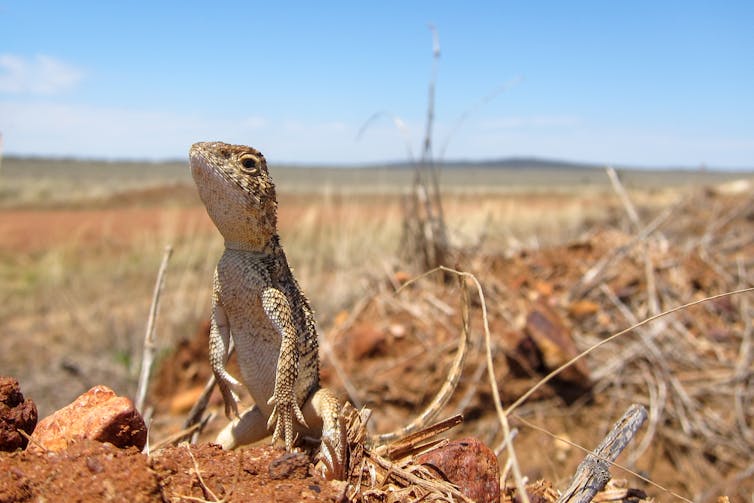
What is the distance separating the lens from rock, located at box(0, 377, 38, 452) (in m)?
2.12

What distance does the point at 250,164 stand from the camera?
2432mm

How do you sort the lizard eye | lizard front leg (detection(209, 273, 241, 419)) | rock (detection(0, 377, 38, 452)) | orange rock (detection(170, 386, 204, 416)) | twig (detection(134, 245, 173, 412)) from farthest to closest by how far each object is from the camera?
orange rock (detection(170, 386, 204, 416))
twig (detection(134, 245, 173, 412))
lizard front leg (detection(209, 273, 241, 419))
the lizard eye
rock (detection(0, 377, 38, 452))

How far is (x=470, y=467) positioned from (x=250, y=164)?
1.30 m

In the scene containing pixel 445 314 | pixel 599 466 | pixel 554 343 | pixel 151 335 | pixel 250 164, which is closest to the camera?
pixel 599 466

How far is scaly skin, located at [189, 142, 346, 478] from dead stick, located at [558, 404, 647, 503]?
0.78m

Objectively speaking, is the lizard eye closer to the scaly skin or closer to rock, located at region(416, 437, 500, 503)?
the scaly skin

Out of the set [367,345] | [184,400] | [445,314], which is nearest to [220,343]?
[367,345]

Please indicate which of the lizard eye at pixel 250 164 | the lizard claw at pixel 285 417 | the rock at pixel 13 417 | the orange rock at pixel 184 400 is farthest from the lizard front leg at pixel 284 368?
the orange rock at pixel 184 400

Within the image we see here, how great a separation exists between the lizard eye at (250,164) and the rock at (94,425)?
2.85 ft

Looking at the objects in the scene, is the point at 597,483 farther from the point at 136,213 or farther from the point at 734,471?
the point at 136,213

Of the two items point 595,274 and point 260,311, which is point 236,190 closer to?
point 260,311

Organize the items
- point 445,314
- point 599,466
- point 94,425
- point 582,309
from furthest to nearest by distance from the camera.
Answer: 1. point 582,309
2. point 445,314
3. point 599,466
4. point 94,425

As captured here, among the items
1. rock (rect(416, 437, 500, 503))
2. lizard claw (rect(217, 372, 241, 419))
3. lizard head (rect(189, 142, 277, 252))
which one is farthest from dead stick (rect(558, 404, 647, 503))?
lizard head (rect(189, 142, 277, 252))

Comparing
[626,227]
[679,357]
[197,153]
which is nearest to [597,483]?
[197,153]
